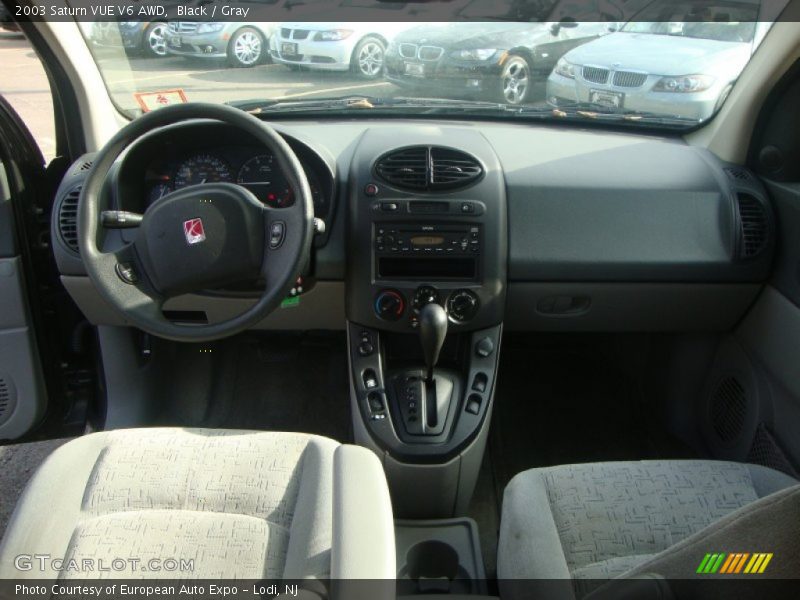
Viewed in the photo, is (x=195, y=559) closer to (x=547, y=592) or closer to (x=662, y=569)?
(x=547, y=592)

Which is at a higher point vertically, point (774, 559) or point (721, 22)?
point (721, 22)

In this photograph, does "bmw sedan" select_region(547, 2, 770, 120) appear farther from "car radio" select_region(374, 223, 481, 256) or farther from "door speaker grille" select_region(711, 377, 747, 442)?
"door speaker grille" select_region(711, 377, 747, 442)

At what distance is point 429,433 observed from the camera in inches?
79.3

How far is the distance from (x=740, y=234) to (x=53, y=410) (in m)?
2.45

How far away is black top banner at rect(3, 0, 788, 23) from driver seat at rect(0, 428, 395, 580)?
1.32 metres

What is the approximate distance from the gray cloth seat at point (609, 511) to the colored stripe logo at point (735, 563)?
413 millimetres

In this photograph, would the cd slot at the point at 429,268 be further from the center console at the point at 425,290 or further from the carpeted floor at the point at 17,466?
the carpeted floor at the point at 17,466

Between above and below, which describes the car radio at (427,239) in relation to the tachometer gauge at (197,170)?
below

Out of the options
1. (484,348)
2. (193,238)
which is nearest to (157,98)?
(193,238)

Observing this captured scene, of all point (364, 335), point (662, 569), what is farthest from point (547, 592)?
point (364, 335)

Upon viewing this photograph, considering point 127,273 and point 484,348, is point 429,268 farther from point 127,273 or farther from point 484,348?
point 127,273

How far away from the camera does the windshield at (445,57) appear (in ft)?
7.36

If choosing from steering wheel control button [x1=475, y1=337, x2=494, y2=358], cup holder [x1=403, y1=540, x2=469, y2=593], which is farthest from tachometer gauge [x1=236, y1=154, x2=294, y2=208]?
cup holder [x1=403, y1=540, x2=469, y2=593]

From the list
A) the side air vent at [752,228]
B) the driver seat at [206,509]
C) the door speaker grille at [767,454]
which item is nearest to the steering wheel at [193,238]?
the driver seat at [206,509]
